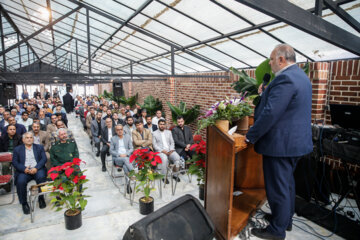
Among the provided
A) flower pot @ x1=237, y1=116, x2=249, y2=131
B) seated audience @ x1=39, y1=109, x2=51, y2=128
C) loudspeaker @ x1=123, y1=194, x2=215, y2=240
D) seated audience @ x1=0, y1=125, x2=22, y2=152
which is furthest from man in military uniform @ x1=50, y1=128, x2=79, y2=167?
seated audience @ x1=39, y1=109, x2=51, y2=128

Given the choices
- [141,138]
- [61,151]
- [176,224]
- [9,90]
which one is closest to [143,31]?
[141,138]

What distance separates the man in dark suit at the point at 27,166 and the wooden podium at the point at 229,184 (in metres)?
2.76

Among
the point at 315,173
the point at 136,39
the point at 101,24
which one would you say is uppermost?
the point at 101,24

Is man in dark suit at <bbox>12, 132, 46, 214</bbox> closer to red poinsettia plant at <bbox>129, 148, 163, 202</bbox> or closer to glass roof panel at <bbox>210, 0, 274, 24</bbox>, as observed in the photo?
red poinsettia plant at <bbox>129, 148, 163, 202</bbox>

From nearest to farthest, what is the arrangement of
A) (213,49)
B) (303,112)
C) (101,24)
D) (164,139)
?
1. (303,112)
2. (164,139)
3. (213,49)
4. (101,24)

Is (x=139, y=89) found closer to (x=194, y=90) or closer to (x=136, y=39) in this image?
(x=136, y=39)

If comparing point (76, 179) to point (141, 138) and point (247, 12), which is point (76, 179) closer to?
point (141, 138)

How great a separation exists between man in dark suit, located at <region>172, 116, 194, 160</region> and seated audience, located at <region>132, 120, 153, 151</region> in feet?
2.00

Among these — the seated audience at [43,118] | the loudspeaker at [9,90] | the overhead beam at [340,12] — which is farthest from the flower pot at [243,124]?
the loudspeaker at [9,90]

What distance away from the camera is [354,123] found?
244cm

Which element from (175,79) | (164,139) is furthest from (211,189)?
(175,79)

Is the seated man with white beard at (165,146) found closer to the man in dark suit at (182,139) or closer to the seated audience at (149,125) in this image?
the man in dark suit at (182,139)

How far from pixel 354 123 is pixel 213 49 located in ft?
12.4

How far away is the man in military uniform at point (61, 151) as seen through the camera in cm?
378
